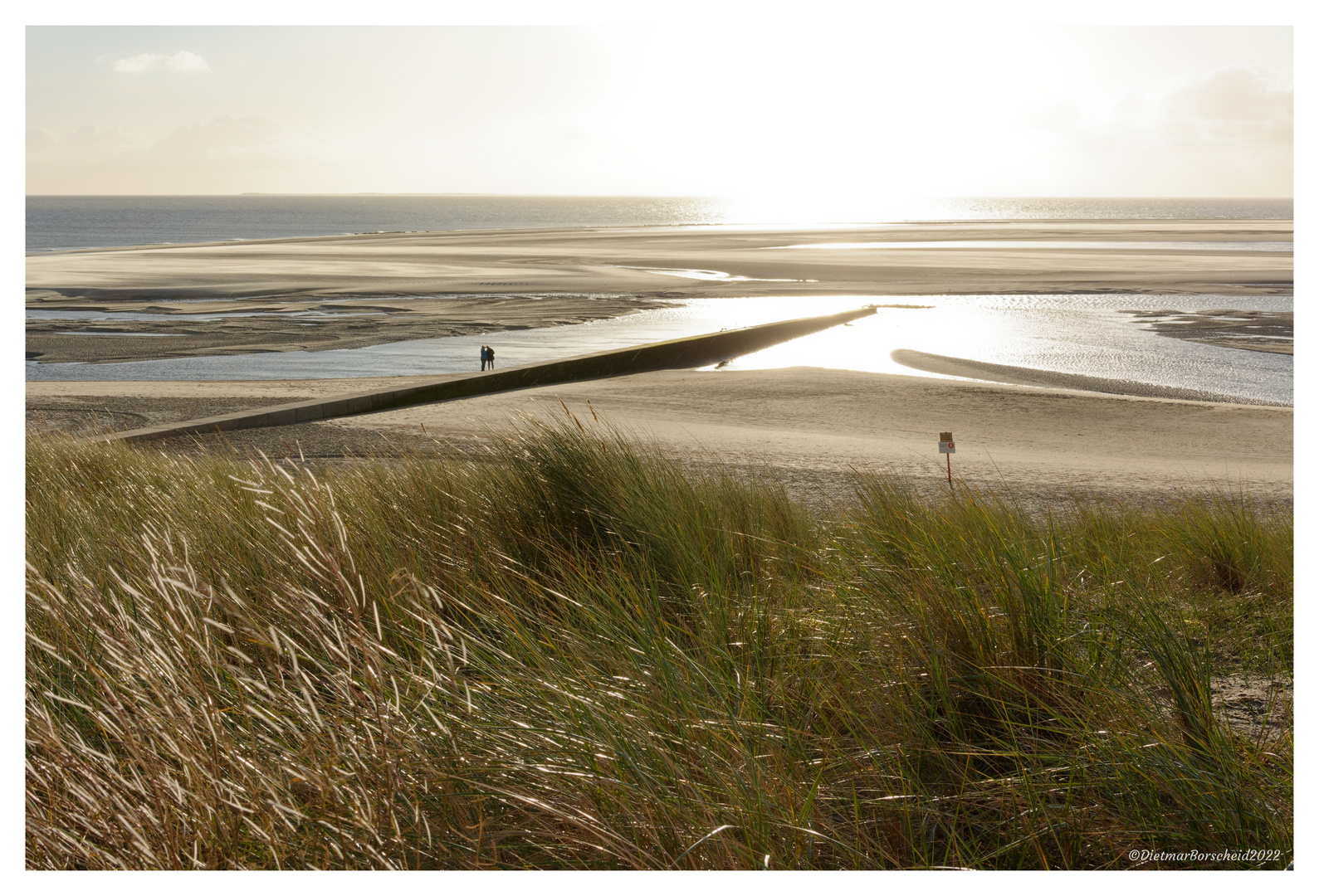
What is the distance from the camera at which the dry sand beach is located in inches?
421

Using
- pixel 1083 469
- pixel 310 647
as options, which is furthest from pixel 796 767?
pixel 1083 469

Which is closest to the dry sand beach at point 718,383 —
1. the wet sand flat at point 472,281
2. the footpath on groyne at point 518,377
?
the wet sand flat at point 472,281

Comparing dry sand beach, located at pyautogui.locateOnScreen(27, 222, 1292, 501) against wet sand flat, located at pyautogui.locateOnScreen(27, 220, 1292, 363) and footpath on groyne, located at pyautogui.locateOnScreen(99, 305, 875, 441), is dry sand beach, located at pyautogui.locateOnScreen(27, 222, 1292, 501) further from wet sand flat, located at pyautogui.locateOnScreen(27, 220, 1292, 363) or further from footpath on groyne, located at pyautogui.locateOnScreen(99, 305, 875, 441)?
footpath on groyne, located at pyautogui.locateOnScreen(99, 305, 875, 441)

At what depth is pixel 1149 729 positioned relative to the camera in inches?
95.6

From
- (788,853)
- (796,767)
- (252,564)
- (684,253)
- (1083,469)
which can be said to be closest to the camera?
(788,853)

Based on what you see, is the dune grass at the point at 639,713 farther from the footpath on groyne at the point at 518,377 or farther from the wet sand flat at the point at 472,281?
the wet sand flat at the point at 472,281

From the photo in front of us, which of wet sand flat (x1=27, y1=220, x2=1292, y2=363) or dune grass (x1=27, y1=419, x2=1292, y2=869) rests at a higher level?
wet sand flat (x1=27, y1=220, x2=1292, y2=363)

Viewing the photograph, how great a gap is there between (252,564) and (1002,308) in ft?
100

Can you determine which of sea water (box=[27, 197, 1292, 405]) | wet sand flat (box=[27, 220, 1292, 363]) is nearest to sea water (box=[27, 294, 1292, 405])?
sea water (box=[27, 197, 1292, 405])

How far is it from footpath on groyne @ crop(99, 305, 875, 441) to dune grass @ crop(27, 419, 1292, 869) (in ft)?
17.7

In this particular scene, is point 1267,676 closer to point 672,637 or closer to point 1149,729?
point 1149,729

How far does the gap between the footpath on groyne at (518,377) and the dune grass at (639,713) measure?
212 inches

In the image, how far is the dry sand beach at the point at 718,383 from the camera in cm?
1070
